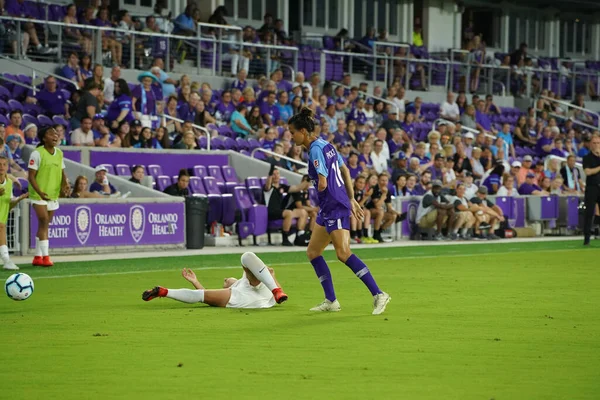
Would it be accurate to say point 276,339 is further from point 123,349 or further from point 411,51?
point 411,51

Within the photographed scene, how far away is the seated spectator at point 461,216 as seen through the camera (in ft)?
89.0

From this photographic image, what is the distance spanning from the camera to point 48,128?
1761cm

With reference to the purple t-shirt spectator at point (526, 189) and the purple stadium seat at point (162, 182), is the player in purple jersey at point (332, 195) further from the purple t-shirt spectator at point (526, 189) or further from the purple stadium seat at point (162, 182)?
the purple t-shirt spectator at point (526, 189)

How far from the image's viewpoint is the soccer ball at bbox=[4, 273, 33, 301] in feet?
39.8

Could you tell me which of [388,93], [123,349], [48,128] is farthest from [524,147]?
[123,349]

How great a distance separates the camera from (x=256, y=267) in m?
11.6

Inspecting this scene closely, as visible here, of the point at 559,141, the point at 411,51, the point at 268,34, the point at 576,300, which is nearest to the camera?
the point at 576,300

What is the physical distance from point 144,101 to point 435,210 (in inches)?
289

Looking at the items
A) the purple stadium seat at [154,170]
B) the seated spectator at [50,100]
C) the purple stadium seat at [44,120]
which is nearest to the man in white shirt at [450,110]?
the purple stadium seat at [154,170]

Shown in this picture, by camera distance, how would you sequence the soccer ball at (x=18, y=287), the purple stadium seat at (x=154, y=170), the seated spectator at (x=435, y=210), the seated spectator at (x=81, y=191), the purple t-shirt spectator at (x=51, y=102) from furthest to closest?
the seated spectator at (x=435, y=210) → the purple t-shirt spectator at (x=51, y=102) → the purple stadium seat at (x=154, y=170) → the seated spectator at (x=81, y=191) → the soccer ball at (x=18, y=287)

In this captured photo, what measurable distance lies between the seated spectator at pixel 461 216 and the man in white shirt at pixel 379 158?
2135 millimetres

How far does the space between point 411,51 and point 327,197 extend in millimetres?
29951

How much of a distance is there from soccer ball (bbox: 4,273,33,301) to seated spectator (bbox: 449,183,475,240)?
53.4ft

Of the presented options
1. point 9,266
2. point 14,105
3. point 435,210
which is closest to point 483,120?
point 435,210
